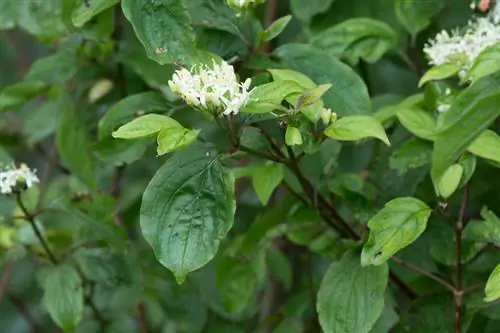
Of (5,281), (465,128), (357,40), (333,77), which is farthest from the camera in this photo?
(5,281)

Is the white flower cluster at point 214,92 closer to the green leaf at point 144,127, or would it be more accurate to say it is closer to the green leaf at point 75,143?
the green leaf at point 144,127

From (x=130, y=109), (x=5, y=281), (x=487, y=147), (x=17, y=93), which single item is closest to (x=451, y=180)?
(x=487, y=147)

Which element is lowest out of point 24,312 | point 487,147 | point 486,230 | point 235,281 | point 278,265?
point 24,312

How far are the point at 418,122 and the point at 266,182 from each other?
193 mm

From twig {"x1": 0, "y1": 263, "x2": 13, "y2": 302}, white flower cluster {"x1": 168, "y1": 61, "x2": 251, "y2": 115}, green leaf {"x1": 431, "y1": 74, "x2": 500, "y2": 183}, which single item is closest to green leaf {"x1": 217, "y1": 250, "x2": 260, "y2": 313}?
white flower cluster {"x1": 168, "y1": 61, "x2": 251, "y2": 115}

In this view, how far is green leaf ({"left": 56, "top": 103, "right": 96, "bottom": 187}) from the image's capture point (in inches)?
50.9

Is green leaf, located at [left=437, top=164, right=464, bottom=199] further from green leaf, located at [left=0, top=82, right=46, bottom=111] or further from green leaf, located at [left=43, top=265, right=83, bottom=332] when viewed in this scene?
green leaf, located at [left=0, top=82, right=46, bottom=111]

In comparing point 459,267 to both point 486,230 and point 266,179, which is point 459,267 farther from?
point 266,179

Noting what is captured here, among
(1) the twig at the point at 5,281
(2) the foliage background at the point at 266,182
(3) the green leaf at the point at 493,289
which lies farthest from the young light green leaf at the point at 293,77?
(1) the twig at the point at 5,281

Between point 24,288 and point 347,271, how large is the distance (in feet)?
3.86

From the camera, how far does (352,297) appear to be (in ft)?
3.06

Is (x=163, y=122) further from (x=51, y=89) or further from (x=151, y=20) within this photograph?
(x=51, y=89)

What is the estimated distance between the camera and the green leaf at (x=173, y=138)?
0.78 m

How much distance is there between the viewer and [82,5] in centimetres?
101
